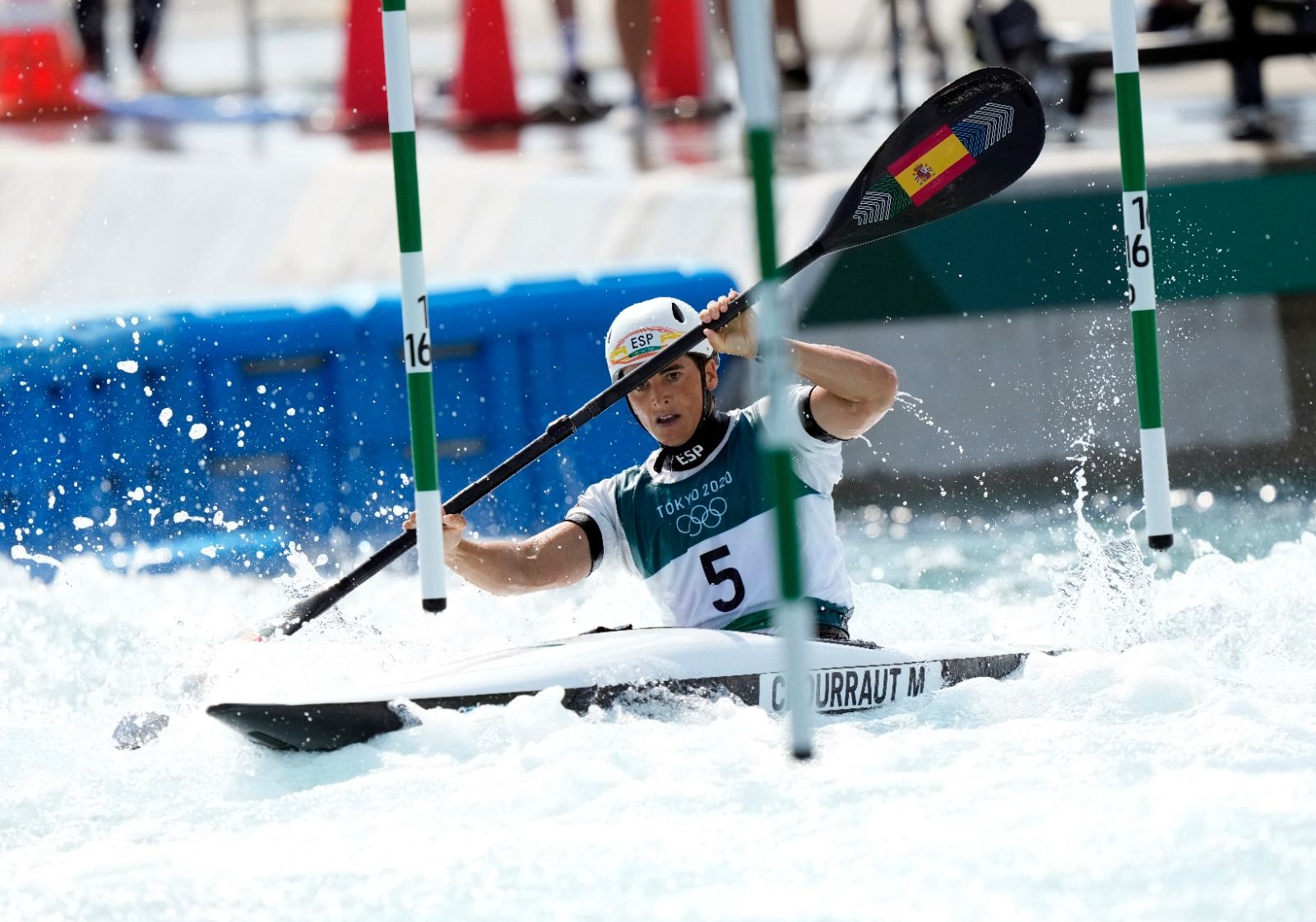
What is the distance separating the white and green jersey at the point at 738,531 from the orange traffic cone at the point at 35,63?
1009cm

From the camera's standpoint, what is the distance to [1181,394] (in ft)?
24.7

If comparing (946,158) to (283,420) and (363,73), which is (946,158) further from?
(363,73)

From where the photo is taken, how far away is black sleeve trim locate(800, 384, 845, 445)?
4.72 metres

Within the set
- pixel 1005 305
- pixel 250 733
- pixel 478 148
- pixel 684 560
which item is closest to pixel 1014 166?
pixel 684 560

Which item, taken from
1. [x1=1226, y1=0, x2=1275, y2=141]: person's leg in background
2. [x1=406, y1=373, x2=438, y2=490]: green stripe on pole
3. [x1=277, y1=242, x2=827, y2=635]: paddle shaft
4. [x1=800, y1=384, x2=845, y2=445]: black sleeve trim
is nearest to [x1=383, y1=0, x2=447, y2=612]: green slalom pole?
[x1=406, y1=373, x2=438, y2=490]: green stripe on pole

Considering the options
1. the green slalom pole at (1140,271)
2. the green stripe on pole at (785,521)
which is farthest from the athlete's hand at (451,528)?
the green slalom pole at (1140,271)

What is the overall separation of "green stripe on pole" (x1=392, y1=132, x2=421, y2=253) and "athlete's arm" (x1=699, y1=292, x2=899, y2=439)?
75 cm

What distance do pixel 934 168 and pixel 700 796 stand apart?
179 centimetres

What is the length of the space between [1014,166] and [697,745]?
1.71m

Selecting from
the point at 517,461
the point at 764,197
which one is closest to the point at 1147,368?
the point at 517,461

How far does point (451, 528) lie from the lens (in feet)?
15.6

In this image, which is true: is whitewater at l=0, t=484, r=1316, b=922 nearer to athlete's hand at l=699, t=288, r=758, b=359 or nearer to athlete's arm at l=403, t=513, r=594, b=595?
athlete's arm at l=403, t=513, r=594, b=595

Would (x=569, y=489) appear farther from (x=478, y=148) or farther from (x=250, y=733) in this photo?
(x=478, y=148)

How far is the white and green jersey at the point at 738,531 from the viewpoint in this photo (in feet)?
15.7
